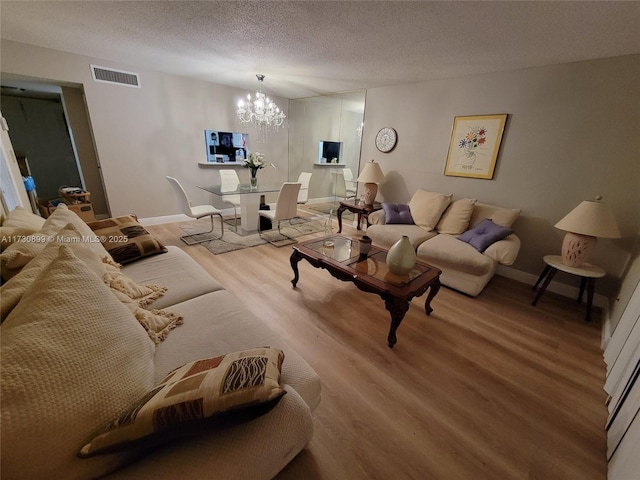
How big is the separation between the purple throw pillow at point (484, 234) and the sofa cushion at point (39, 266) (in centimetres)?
308

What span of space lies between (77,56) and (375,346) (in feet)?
16.3

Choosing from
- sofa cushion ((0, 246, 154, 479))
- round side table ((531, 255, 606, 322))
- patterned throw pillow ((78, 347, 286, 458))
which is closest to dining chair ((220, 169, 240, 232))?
sofa cushion ((0, 246, 154, 479))

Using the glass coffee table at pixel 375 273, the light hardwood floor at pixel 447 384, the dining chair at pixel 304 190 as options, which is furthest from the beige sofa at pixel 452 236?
the dining chair at pixel 304 190

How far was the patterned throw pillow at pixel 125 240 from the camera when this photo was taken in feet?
6.13

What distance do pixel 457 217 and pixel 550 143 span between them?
1155 millimetres

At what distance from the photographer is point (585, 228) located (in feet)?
7.18

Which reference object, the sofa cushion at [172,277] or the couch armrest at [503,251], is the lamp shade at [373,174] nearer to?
the couch armrest at [503,251]

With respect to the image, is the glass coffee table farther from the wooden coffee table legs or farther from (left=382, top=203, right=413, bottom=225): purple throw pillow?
(left=382, top=203, right=413, bottom=225): purple throw pillow

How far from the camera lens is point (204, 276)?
1836 millimetres

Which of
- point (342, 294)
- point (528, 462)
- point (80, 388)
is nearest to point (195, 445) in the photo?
point (80, 388)

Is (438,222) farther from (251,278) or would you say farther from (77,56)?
(77,56)

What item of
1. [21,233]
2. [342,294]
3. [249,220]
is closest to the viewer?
[21,233]

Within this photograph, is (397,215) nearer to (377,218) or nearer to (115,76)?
(377,218)

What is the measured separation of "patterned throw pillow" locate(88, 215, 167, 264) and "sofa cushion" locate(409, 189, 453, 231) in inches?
116
